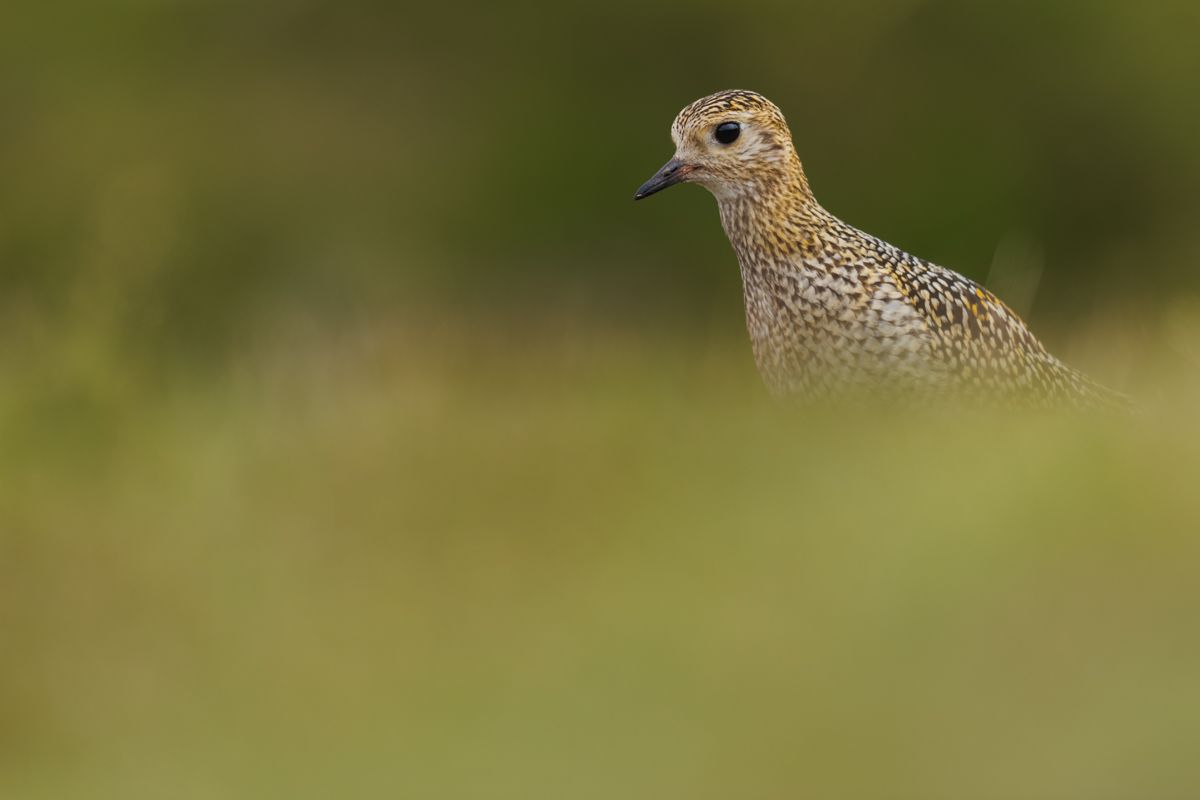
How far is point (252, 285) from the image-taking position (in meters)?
20.4

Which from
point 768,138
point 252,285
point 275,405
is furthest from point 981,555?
point 252,285

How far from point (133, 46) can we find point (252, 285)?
4467mm

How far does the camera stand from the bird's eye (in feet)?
30.2

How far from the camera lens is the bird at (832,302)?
325 inches

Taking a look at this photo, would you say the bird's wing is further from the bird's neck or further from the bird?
the bird's neck

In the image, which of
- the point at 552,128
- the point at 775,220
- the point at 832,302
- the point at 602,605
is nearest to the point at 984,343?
the point at 832,302

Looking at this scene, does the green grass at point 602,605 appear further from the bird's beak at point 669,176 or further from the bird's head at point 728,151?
the bird's head at point 728,151

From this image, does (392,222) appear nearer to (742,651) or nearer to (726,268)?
(726,268)

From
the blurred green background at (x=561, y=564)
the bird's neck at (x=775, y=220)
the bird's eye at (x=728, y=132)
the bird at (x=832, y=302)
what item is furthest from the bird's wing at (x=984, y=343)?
the bird's eye at (x=728, y=132)

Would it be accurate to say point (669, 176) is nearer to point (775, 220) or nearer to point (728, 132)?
point (728, 132)

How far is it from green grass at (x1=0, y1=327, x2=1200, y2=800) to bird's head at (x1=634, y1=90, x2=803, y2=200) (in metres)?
2.33

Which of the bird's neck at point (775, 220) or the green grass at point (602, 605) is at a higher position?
the bird's neck at point (775, 220)

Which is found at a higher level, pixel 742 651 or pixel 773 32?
pixel 773 32

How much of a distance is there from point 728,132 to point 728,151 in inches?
3.5
